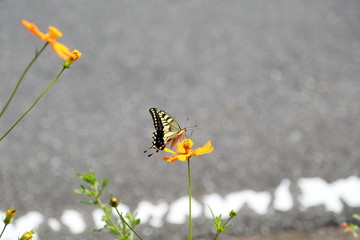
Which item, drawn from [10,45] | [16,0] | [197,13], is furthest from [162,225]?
[16,0]

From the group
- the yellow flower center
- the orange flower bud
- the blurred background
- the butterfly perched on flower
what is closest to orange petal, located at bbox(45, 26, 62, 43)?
the yellow flower center

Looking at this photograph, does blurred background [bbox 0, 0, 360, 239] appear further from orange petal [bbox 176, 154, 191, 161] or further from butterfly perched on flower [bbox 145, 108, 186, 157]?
orange petal [bbox 176, 154, 191, 161]

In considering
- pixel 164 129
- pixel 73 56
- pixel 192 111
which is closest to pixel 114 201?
pixel 73 56

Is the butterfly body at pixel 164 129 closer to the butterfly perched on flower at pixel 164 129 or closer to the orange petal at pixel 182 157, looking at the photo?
the butterfly perched on flower at pixel 164 129

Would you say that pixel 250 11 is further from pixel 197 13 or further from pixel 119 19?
pixel 119 19

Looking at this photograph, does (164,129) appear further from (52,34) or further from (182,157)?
(52,34)

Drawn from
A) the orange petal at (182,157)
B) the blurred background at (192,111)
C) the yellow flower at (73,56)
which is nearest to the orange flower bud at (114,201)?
the orange petal at (182,157)

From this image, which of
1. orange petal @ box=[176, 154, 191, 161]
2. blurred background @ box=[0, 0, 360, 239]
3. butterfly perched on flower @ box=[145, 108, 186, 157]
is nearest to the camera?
orange petal @ box=[176, 154, 191, 161]
